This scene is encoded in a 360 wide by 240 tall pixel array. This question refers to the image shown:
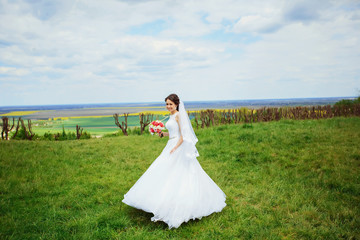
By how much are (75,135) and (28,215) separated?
15.8 metres

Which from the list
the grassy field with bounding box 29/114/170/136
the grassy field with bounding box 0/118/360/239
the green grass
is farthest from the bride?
the green grass

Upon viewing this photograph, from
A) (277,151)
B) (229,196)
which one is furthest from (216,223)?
(277,151)

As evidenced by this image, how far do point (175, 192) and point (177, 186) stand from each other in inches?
5.1

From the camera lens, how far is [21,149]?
36.9 ft

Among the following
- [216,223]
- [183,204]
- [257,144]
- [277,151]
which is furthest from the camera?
[257,144]

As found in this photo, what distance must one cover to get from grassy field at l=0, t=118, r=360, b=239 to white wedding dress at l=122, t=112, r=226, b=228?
36 cm

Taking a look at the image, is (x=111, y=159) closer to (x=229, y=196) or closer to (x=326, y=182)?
(x=229, y=196)

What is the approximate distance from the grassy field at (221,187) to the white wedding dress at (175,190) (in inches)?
14.3

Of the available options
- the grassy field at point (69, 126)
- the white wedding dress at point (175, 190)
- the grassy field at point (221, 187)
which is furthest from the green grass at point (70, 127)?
the white wedding dress at point (175, 190)

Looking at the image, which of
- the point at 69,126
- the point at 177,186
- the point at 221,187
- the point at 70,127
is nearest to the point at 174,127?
the point at 177,186

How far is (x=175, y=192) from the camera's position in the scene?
4527mm

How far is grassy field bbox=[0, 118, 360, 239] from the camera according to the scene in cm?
460

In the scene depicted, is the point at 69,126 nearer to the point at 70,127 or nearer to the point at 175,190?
the point at 70,127

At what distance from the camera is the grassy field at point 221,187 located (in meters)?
4.60
